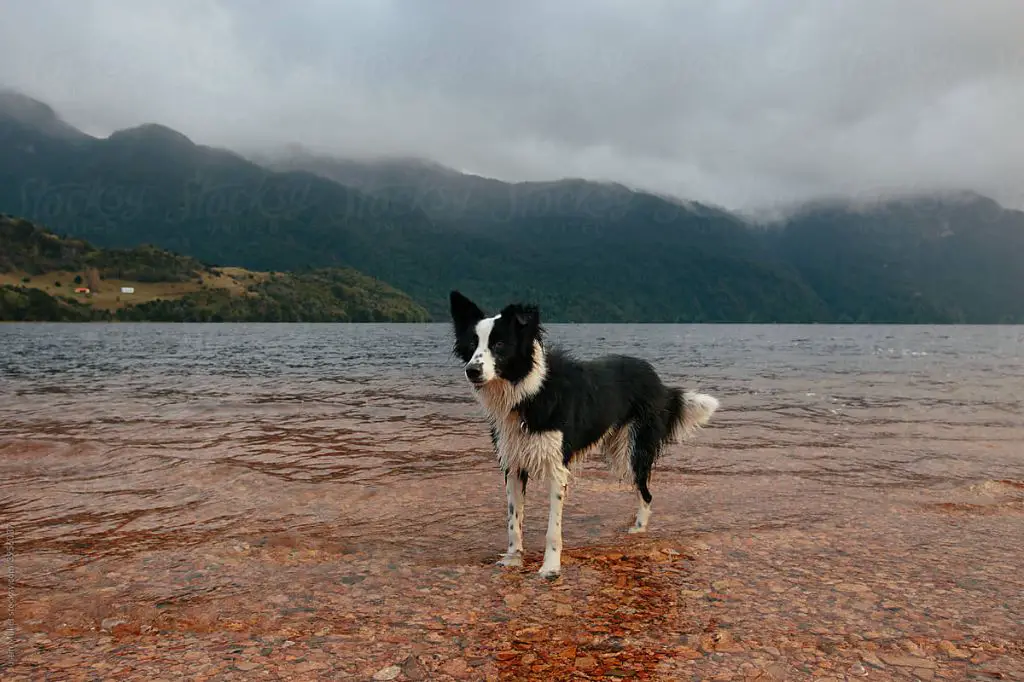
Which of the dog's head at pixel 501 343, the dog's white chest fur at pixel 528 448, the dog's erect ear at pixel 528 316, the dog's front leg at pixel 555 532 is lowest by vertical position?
the dog's front leg at pixel 555 532

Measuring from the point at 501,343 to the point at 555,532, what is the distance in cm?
218

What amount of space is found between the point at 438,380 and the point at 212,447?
1736cm

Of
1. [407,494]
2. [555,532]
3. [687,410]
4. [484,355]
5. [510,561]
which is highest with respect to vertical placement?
[484,355]

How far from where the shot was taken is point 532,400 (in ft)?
21.6

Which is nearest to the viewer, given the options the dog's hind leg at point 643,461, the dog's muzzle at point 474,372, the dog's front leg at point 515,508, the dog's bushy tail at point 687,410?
the dog's muzzle at point 474,372

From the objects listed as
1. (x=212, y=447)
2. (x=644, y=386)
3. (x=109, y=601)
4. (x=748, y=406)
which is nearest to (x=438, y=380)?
(x=748, y=406)

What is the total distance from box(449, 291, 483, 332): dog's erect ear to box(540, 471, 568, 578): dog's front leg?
6.48 feet

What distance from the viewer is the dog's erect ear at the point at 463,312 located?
6.60 m

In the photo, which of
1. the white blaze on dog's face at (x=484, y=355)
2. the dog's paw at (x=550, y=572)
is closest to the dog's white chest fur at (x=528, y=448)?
the white blaze on dog's face at (x=484, y=355)

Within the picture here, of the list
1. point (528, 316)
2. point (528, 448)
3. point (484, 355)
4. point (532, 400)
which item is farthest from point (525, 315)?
point (528, 448)

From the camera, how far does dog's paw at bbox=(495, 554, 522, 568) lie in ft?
21.4

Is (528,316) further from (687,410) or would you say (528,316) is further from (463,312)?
(687,410)

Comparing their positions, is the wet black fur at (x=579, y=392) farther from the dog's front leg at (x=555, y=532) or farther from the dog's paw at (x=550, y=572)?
the dog's paw at (x=550, y=572)

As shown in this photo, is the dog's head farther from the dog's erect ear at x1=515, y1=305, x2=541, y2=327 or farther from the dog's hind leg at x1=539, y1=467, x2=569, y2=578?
the dog's hind leg at x1=539, y1=467, x2=569, y2=578
